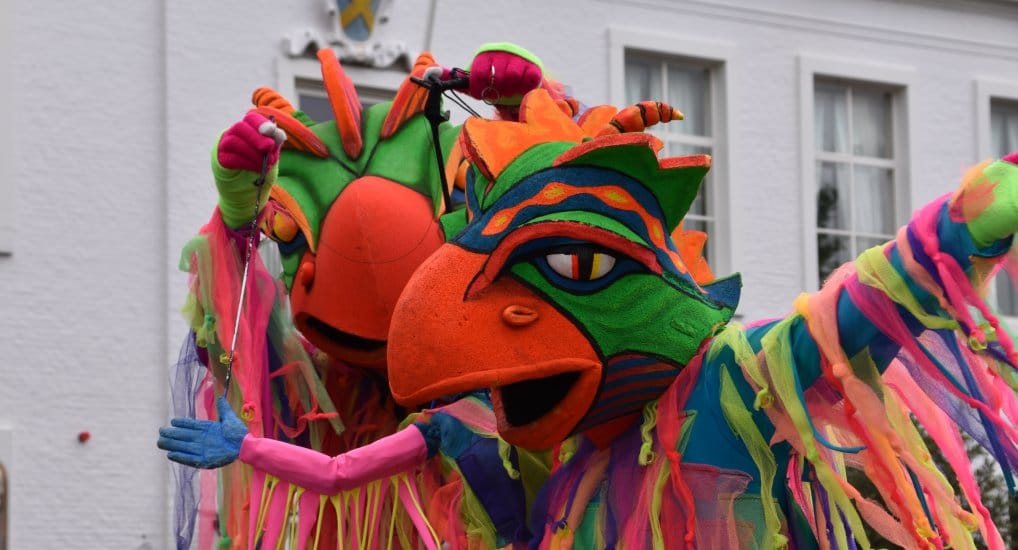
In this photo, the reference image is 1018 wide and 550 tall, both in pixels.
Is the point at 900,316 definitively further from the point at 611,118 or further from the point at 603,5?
the point at 603,5

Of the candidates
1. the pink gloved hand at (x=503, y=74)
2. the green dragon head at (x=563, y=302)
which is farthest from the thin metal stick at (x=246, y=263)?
the green dragon head at (x=563, y=302)

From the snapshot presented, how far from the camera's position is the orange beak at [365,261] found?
5.20 m

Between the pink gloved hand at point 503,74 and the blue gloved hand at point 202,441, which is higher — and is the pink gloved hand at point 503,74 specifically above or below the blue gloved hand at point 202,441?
above

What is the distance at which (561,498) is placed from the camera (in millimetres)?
4449

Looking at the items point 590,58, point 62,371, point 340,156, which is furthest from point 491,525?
point 590,58

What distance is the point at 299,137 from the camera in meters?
5.40

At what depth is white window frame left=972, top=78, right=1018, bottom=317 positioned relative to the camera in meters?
11.7

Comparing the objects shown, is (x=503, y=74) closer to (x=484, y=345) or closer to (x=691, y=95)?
(x=484, y=345)

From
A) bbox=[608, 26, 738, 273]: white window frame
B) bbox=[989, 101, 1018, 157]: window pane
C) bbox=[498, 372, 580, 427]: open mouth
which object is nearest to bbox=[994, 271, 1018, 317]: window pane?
bbox=[989, 101, 1018, 157]: window pane

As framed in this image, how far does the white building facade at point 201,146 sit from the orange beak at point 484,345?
518 centimetres

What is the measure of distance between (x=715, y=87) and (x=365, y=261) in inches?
246

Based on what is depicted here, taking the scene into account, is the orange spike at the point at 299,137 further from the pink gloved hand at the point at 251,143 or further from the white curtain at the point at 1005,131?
the white curtain at the point at 1005,131

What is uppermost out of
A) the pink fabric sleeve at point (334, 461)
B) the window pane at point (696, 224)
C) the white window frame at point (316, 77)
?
the white window frame at point (316, 77)

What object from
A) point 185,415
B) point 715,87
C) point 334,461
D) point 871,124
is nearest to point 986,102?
point 871,124
